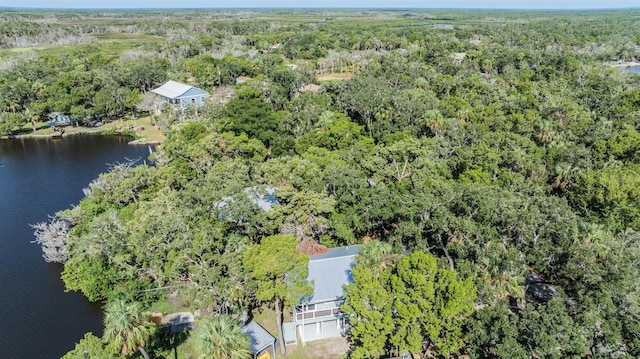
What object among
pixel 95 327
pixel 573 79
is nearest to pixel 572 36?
pixel 573 79

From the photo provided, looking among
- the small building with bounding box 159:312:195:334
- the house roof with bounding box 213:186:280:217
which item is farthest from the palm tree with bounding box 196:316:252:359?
the house roof with bounding box 213:186:280:217

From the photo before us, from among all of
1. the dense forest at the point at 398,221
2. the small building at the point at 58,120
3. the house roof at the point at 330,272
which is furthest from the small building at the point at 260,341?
the small building at the point at 58,120

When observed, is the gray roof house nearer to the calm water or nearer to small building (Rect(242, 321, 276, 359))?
small building (Rect(242, 321, 276, 359))

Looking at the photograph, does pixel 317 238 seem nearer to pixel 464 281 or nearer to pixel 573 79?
pixel 464 281

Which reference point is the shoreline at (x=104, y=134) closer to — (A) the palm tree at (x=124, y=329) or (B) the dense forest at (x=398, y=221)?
(B) the dense forest at (x=398, y=221)

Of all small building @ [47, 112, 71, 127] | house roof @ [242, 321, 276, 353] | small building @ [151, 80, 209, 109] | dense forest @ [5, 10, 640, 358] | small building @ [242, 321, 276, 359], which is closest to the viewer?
dense forest @ [5, 10, 640, 358]
